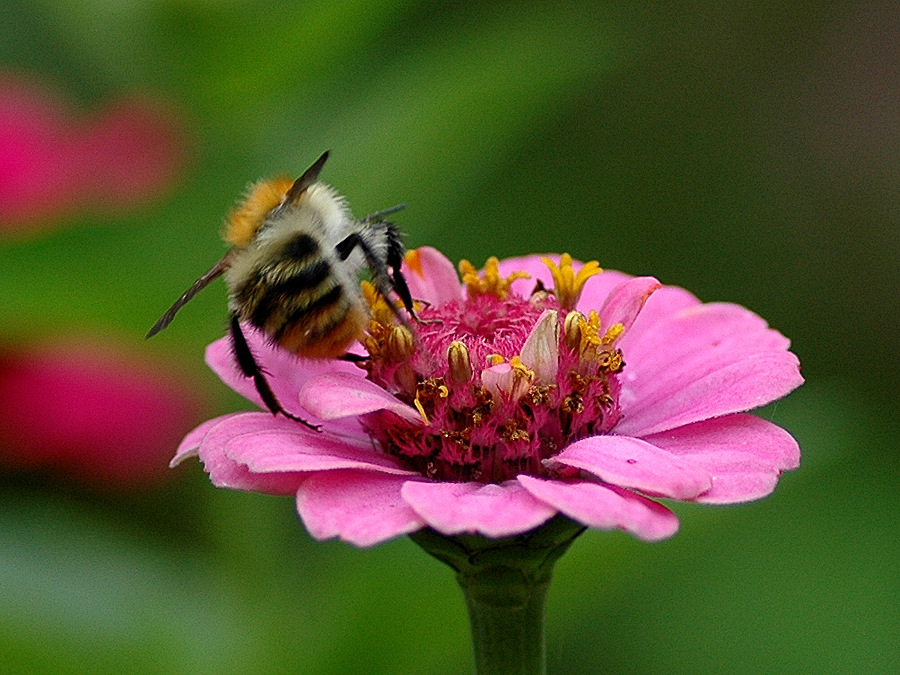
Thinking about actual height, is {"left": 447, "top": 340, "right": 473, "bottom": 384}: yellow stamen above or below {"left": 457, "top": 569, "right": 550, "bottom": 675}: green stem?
above

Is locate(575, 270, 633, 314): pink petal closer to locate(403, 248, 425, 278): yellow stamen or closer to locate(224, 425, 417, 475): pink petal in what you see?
locate(403, 248, 425, 278): yellow stamen

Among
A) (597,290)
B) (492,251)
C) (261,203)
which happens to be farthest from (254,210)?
(492,251)

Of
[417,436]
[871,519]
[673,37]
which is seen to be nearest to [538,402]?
[417,436]

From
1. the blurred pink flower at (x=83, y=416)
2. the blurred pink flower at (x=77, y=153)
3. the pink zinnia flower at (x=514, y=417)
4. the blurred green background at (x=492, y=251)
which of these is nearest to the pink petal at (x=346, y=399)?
the pink zinnia flower at (x=514, y=417)

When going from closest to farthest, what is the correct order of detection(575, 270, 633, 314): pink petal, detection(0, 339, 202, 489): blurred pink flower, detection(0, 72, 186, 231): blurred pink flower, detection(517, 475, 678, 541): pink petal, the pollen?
detection(517, 475, 678, 541): pink petal, the pollen, detection(575, 270, 633, 314): pink petal, detection(0, 72, 186, 231): blurred pink flower, detection(0, 339, 202, 489): blurred pink flower

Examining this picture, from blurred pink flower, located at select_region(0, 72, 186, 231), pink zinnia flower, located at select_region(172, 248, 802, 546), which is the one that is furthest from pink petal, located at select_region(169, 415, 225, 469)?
blurred pink flower, located at select_region(0, 72, 186, 231)

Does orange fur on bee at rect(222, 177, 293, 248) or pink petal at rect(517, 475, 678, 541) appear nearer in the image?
pink petal at rect(517, 475, 678, 541)

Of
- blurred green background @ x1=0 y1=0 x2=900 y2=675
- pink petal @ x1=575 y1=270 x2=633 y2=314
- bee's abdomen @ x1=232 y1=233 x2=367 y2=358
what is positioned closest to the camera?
bee's abdomen @ x1=232 y1=233 x2=367 y2=358

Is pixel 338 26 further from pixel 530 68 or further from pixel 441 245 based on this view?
pixel 441 245
